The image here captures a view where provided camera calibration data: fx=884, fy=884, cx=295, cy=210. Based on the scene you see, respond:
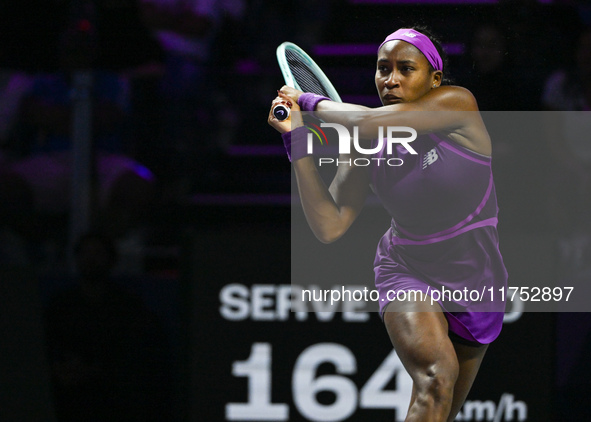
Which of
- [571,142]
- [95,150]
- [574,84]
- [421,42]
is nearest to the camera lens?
[421,42]

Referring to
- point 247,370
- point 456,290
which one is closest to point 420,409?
point 456,290

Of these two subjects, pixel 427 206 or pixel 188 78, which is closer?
pixel 427 206

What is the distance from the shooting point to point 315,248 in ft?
13.4

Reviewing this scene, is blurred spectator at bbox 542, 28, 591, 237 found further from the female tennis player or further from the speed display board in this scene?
the female tennis player

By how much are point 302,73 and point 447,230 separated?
0.73 metres

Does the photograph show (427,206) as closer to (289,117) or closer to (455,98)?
(455,98)

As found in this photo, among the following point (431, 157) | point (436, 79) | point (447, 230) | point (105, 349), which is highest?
point (436, 79)

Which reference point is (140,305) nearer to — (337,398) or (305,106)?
(337,398)

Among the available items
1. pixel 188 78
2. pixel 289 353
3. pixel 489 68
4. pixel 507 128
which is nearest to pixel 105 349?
pixel 289 353

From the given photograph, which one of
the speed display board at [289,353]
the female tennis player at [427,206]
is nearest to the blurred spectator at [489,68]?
the female tennis player at [427,206]

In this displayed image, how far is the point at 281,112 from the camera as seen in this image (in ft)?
8.77

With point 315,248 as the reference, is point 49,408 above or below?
below

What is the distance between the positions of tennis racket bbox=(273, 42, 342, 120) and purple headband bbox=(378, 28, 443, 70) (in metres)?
0.31

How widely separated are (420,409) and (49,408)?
2.59m
